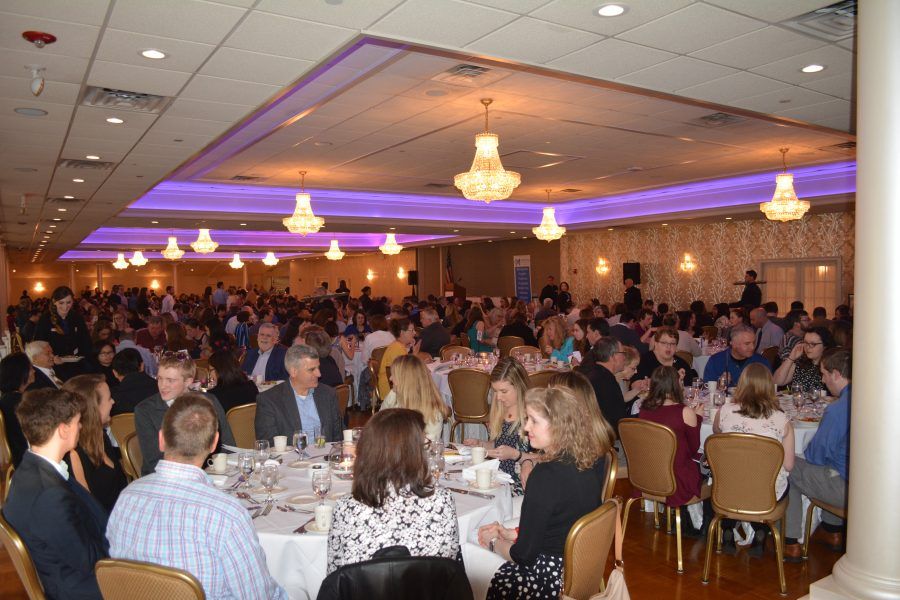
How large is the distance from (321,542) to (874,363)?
224 centimetres

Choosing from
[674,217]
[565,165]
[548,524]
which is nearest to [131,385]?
[548,524]

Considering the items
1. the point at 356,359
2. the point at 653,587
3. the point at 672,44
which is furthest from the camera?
the point at 356,359

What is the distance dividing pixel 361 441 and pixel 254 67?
250cm

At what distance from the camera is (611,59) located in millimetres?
4027

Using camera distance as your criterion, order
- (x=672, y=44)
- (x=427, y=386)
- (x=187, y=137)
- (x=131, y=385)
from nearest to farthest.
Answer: (x=672, y=44) → (x=427, y=386) → (x=131, y=385) → (x=187, y=137)

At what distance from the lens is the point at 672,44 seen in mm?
3816

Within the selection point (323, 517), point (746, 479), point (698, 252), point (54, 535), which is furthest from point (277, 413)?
point (698, 252)

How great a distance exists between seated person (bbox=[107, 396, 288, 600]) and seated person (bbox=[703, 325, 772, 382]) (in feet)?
16.2

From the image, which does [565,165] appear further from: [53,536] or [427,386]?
[53,536]

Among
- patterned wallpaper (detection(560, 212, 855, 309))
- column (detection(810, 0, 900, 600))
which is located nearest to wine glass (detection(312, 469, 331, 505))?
column (detection(810, 0, 900, 600))

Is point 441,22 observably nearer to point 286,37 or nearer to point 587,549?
point 286,37

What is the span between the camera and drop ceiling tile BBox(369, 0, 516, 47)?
3.23 metres

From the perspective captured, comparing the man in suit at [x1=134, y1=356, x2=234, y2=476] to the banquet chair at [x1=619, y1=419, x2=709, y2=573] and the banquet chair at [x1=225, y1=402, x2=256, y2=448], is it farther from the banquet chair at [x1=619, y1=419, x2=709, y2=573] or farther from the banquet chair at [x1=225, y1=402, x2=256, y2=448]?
the banquet chair at [x1=619, y1=419, x2=709, y2=573]

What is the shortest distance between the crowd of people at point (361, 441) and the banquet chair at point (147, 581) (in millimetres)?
168
